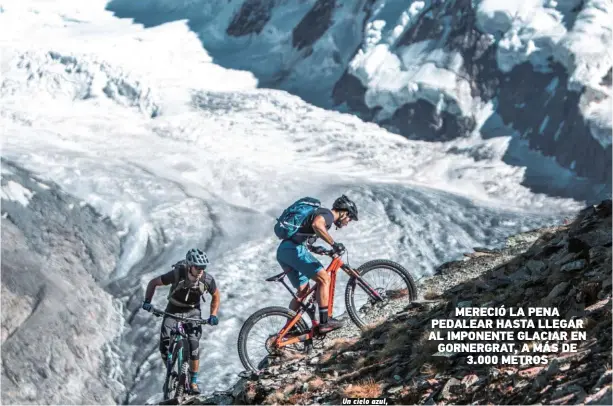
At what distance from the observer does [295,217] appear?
49.3 ft

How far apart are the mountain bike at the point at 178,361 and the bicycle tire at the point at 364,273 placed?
2.42 metres

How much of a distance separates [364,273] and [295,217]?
5.18 feet

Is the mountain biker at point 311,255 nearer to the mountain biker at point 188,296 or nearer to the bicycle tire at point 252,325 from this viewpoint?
the bicycle tire at point 252,325

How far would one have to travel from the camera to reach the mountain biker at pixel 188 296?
15.1 meters

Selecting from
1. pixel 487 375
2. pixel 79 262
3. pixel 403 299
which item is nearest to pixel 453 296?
pixel 403 299

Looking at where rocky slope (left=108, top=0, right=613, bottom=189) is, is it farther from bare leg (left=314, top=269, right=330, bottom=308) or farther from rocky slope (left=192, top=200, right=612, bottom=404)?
bare leg (left=314, top=269, right=330, bottom=308)

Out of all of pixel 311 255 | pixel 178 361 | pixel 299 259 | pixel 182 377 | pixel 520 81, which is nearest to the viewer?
pixel 311 255

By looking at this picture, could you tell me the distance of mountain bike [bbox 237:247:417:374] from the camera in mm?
14867

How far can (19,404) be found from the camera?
91875 mm

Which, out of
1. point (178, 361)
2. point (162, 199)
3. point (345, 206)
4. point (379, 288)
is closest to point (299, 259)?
point (345, 206)

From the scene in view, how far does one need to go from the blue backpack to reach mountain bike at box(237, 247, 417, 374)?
0.64 metres

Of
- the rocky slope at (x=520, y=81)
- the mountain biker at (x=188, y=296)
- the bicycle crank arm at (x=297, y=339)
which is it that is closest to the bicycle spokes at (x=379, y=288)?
the bicycle crank arm at (x=297, y=339)

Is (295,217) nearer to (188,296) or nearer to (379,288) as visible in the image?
(379,288)

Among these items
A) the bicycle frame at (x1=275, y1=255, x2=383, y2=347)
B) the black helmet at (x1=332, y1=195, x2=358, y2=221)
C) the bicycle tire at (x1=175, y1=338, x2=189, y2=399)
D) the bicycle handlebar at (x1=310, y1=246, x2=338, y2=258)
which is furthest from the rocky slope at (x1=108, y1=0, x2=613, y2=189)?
the bicycle tire at (x1=175, y1=338, x2=189, y2=399)
